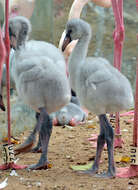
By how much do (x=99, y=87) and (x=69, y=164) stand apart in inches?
28.7

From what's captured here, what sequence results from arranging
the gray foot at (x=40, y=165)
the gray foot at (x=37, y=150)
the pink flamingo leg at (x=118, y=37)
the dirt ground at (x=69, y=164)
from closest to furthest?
the dirt ground at (x=69, y=164), the gray foot at (x=40, y=165), the pink flamingo leg at (x=118, y=37), the gray foot at (x=37, y=150)

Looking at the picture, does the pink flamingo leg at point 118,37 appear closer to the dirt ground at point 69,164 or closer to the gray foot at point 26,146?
the dirt ground at point 69,164

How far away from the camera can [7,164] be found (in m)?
2.72

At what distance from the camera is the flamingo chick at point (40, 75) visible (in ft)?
8.16

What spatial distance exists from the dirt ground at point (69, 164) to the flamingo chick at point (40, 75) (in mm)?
220

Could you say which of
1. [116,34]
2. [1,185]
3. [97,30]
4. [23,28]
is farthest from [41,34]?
[1,185]

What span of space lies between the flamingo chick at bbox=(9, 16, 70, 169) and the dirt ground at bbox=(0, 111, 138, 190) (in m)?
0.22

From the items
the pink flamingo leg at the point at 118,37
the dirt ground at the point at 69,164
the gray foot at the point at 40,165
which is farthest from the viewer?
the pink flamingo leg at the point at 118,37

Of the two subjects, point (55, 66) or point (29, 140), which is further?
point (29, 140)

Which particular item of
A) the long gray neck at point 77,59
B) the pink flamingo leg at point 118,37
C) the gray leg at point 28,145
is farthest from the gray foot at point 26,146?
the long gray neck at point 77,59

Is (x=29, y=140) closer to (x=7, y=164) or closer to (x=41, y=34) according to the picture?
(x=7, y=164)

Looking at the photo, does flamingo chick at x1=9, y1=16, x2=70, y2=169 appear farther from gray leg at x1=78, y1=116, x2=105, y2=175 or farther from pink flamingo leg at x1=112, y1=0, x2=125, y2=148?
pink flamingo leg at x1=112, y1=0, x2=125, y2=148

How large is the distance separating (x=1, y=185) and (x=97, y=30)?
212 inches

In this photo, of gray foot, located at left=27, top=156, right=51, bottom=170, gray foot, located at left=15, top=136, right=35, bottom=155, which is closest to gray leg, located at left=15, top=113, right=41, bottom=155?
gray foot, located at left=15, top=136, right=35, bottom=155
